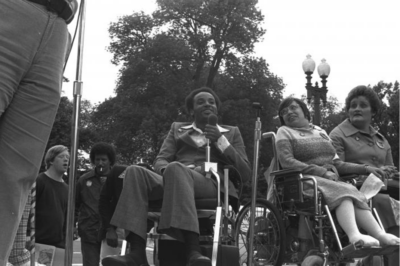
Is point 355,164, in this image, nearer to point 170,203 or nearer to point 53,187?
point 170,203

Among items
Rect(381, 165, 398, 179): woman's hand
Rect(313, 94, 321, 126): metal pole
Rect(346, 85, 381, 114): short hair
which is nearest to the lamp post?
Rect(313, 94, 321, 126): metal pole

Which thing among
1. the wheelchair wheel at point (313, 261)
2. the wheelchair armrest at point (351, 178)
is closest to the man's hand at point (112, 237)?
the wheelchair wheel at point (313, 261)

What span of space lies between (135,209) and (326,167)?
2207 mm

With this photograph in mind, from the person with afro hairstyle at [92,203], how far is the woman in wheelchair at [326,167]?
218cm

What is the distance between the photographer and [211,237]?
5176 mm

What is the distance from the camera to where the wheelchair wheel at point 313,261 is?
535cm

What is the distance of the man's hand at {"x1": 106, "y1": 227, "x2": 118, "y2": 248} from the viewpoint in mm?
6271

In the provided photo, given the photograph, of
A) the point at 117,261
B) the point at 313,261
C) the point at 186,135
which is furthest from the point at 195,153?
the point at 117,261

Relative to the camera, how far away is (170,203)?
4.73 metres

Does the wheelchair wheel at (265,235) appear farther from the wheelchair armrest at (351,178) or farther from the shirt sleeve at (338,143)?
the shirt sleeve at (338,143)

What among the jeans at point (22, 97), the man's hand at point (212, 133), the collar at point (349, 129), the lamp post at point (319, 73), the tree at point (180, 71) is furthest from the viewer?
the tree at point (180, 71)

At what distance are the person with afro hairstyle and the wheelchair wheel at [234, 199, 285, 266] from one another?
1620 millimetres

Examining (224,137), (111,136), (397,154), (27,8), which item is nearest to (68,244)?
A: (27,8)

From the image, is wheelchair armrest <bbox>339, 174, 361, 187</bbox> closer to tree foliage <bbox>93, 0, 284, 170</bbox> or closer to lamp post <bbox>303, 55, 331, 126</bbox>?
lamp post <bbox>303, 55, 331, 126</bbox>
